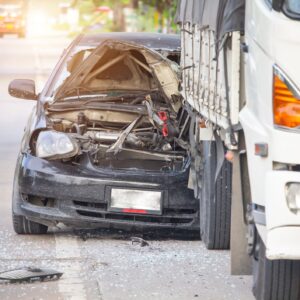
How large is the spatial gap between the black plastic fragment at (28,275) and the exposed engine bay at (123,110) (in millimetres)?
1463

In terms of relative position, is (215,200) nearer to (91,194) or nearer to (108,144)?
(91,194)

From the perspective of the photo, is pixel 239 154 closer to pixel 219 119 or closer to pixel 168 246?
pixel 219 119

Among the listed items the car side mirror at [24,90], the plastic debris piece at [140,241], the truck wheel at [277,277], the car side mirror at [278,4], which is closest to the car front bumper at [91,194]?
the plastic debris piece at [140,241]

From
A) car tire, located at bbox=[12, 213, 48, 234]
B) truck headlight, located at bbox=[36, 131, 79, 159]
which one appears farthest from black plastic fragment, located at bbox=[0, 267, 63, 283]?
car tire, located at bbox=[12, 213, 48, 234]

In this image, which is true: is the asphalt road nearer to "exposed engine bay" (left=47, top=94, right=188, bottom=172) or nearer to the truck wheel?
"exposed engine bay" (left=47, top=94, right=188, bottom=172)

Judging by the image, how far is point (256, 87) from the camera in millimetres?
6047

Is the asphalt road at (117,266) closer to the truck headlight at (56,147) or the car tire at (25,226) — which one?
the car tire at (25,226)

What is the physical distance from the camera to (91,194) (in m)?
8.73

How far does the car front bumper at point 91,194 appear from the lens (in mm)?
8727

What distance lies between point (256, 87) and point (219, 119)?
4.42 ft

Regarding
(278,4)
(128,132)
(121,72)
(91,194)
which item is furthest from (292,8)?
(121,72)

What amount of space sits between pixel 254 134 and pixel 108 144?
Result: 3444 millimetres

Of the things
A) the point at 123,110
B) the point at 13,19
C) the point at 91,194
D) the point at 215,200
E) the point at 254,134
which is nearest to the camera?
the point at 254,134

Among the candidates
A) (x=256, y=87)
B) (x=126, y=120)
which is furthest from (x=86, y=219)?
(x=256, y=87)
